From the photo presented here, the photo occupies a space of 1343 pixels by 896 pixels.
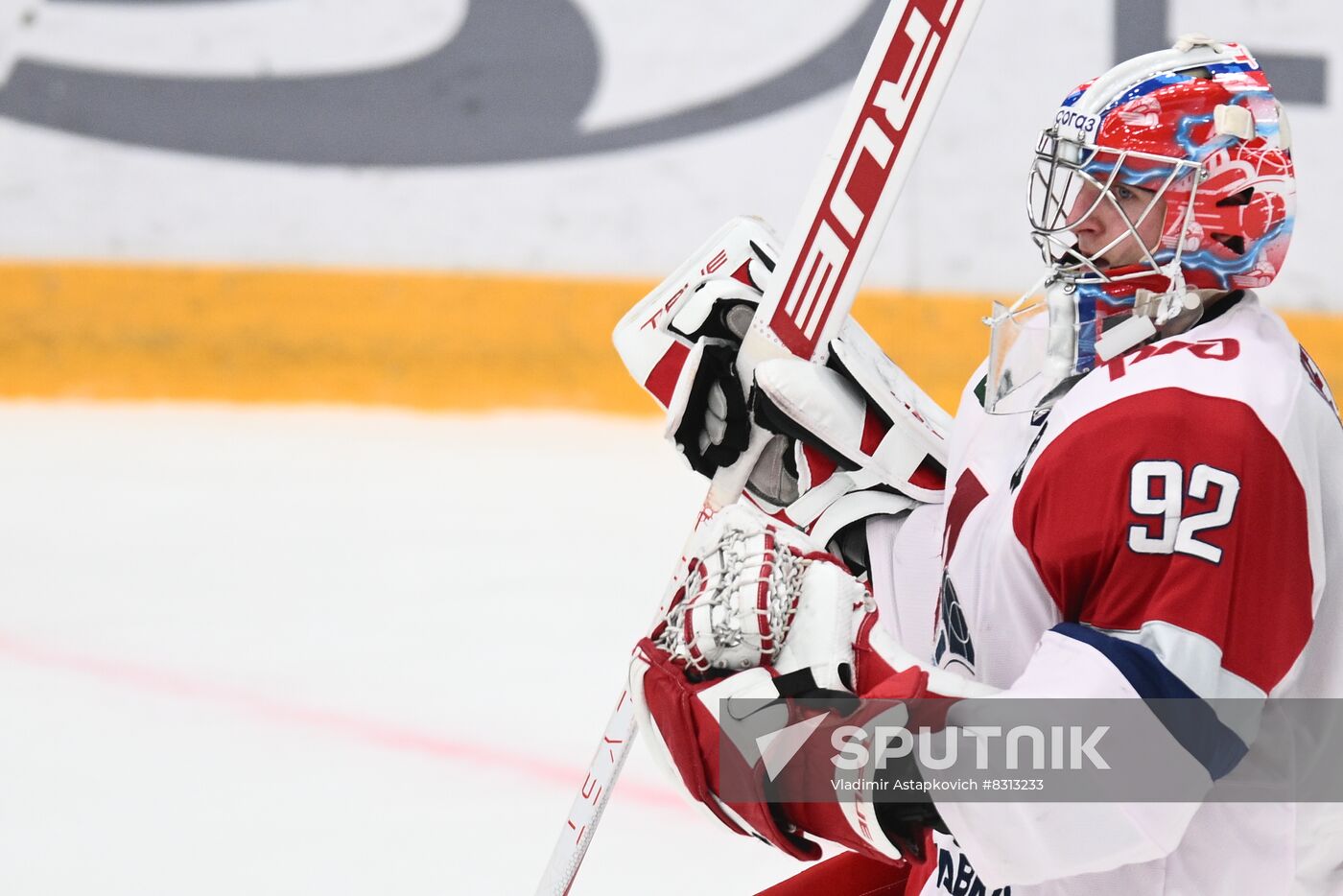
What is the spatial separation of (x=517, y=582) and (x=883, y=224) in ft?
6.37

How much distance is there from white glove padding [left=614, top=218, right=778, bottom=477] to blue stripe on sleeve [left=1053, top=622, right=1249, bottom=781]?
58cm

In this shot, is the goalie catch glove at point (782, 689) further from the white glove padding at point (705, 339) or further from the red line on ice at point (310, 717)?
the red line on ice at point (310, 717)

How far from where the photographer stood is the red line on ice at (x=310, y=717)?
232 centimetres

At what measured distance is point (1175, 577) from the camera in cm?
91

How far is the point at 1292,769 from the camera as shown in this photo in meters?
1.01

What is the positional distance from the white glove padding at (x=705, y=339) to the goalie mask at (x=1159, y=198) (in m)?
0.36

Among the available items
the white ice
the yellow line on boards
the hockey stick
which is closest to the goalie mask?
the hockey stick

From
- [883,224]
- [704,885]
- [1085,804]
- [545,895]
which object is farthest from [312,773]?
[1085,804]

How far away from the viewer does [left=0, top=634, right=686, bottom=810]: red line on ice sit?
232 cm

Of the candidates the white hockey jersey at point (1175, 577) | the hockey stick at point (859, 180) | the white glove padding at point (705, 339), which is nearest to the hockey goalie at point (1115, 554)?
the white hockey jersey at point (1175, 577)

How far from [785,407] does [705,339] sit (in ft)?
0.42

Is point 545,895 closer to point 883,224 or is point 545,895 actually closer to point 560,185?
point 883,224

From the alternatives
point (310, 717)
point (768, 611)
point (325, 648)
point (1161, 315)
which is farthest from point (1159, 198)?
point (325, 648)

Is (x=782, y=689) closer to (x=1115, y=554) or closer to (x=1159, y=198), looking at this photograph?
(x=1115, y=554)
